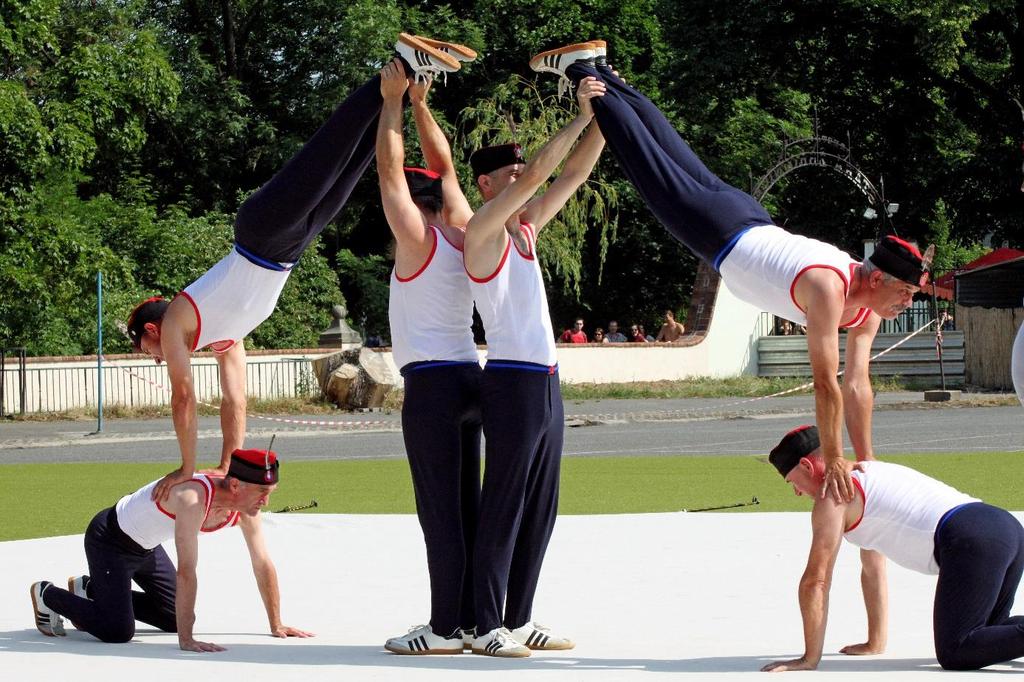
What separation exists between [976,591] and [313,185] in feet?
11.0

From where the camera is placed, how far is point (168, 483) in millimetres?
6539

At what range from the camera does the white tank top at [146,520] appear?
6668mm

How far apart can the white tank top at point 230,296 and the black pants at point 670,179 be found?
1.72 m

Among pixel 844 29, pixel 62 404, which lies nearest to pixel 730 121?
pixel 844 29

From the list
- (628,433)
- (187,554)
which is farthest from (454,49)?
(628,433)

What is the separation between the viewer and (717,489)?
544 inches

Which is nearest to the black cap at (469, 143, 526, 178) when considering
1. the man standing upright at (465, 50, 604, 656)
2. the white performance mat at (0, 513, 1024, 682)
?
the man standing upright at (465, 50, 604, 656)

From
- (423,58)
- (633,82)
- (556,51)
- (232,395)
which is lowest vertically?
(232,395)

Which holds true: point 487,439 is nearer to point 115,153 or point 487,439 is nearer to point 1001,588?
point 1001,588

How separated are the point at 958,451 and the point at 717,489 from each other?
19.5ft

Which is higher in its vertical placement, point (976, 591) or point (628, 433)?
point (976, 591)

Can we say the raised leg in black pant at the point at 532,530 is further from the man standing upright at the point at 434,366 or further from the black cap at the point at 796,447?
the black cap at the point at 796,447

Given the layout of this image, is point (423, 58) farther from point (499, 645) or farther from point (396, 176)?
point (499, 645)

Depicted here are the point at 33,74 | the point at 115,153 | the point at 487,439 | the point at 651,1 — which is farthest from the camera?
the point at 651,1
